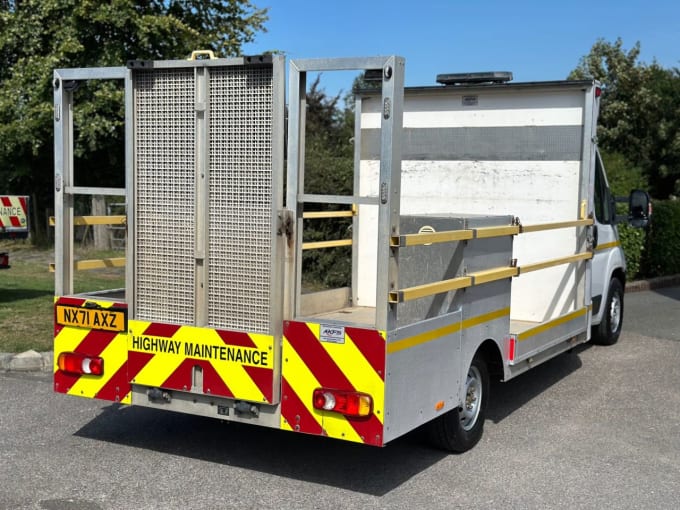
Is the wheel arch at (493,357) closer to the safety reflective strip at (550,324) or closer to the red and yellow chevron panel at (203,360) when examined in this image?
the safety reflective strip at (550,324)

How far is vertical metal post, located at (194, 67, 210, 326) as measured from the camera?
17.6ft

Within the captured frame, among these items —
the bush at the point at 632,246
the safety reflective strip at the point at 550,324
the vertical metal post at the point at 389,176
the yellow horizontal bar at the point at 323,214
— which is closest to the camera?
the vertical metal post at the point at 389,176

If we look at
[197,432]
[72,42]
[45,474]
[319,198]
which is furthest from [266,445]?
[72,42]

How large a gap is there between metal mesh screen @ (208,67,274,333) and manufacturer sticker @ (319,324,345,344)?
0.39 metres

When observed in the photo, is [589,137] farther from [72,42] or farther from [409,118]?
→ [72,42]

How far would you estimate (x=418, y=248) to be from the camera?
576cm

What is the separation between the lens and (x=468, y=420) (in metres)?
6.20

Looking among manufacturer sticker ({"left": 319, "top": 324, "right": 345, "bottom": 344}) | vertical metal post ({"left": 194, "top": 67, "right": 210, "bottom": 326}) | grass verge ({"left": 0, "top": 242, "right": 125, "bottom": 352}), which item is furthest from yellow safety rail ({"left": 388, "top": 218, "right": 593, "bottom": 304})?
grass verge ({"left": 0, "top": 242, "right": 125, "bottom": 352})

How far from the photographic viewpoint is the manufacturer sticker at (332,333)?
5.01 metres

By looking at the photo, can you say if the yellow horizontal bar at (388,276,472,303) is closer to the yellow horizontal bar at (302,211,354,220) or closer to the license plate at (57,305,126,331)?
the yellow horizontal bar at (302,211,354,220)

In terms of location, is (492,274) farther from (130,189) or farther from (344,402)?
(130,189)

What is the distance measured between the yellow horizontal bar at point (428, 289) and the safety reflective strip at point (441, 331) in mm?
257

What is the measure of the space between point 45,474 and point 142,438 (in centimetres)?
Result: 97

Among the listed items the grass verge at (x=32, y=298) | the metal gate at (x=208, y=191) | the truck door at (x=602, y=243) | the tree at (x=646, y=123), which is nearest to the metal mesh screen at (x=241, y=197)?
the metal gate at (x=208, y=191)
